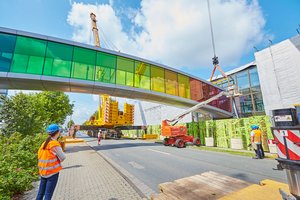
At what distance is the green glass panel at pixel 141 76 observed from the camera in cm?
1602

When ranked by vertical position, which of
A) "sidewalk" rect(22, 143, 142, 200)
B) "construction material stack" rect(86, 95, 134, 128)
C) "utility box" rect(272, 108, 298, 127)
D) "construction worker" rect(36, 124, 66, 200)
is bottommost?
"sidewalk" rect(22, 143, 142, 200)

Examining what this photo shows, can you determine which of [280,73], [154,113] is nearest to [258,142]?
[280,73]

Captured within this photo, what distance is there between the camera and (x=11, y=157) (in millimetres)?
5410

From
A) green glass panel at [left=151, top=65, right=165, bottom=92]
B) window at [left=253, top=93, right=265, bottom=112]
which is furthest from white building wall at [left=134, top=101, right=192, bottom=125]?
green glass panel at [left=151, top=65, right=165, bottom=92]

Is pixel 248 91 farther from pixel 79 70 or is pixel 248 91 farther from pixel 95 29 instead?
pixel 95 29

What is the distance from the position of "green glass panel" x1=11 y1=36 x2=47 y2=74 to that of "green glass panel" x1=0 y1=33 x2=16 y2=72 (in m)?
0.29

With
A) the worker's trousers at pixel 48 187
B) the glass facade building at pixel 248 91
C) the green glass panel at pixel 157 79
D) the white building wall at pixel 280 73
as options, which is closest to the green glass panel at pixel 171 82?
the green glass panel at pixel 157 79

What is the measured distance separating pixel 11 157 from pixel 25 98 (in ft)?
28.9

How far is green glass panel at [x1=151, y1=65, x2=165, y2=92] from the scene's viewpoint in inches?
663

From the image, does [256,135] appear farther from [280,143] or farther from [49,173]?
[49,173]

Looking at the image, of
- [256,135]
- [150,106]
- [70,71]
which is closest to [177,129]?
[256,135]

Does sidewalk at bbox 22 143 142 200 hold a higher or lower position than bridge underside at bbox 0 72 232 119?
lower

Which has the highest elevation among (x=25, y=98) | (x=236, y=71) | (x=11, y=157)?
(x=236, y=71)

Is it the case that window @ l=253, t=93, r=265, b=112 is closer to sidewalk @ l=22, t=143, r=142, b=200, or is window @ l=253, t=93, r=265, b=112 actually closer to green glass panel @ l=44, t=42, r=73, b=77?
sidewalk @ l=22, t=143, r=142, b=200
